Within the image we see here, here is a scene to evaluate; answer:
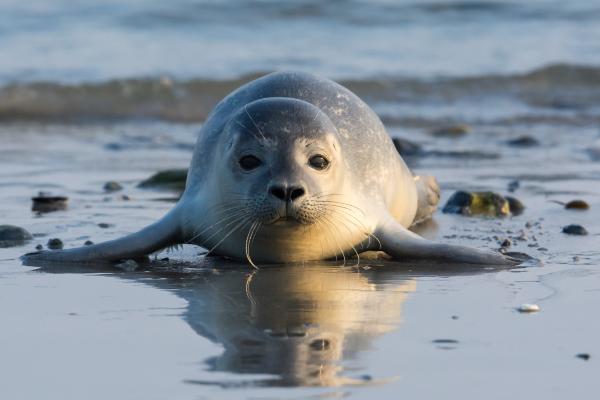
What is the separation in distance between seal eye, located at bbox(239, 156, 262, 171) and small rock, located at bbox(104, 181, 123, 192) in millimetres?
3111

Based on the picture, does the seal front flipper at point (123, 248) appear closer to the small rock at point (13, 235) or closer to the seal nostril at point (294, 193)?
the small rock at point (13, 235)

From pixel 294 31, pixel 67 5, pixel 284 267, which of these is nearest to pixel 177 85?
pixel 294 31

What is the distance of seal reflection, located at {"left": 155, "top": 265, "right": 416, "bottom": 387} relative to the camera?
13.7 ft

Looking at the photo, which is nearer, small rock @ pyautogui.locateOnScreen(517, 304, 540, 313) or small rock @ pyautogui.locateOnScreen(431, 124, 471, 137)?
small rock @ pyautogui.locateOnScreen(517, 304, 540, 313)

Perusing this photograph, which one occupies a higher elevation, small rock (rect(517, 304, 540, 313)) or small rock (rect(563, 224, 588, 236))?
small rock (rect(563, 224, 588, 236))

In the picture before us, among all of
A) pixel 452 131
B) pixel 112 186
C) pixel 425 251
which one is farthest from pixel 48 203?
pixel 452 131

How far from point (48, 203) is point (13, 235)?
1.20 metres

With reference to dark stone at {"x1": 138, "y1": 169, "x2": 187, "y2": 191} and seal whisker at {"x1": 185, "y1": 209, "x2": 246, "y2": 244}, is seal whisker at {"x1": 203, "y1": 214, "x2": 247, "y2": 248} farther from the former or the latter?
dark stone at {"x1": 138, "y1": 169, "x2": 187, "y2": 191}

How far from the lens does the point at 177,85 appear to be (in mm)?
15820

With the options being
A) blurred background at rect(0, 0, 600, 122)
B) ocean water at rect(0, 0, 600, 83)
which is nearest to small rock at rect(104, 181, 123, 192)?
blurred background at rect(0, 0, 600, 122)

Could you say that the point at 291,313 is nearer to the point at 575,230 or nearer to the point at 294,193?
the point at 294,193

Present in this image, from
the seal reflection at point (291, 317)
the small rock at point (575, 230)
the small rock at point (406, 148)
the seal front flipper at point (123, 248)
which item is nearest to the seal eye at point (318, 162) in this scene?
the seal reflection at point (291, 317)

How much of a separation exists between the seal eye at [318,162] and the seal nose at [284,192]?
1.16 ft

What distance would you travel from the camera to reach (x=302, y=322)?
194 inches
